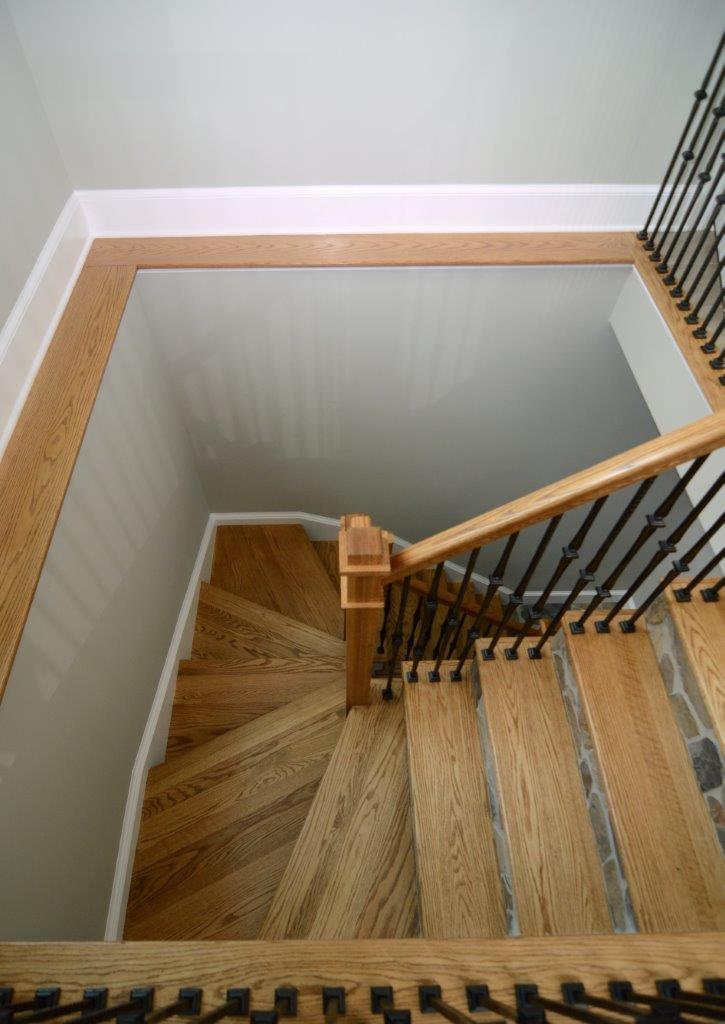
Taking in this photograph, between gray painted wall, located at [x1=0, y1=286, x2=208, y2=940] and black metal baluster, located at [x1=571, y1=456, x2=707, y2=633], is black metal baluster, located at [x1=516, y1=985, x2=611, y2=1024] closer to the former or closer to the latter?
black metal baluster, located at [x1=571, y1=456, x2=707, y2=633]

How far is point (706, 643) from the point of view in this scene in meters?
1.72

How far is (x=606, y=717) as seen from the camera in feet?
5.80

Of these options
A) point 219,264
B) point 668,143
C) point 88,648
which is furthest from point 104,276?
point 668,143

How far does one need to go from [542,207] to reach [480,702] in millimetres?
1936

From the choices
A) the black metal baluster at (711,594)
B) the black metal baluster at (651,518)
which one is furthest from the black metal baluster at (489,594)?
the black metal baluster at (711,594)

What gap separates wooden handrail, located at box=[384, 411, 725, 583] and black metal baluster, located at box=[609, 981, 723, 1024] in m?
0.85

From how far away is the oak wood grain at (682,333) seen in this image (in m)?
2.03

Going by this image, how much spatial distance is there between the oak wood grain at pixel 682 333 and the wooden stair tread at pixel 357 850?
4.97ft

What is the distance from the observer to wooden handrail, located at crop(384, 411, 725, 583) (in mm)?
1311

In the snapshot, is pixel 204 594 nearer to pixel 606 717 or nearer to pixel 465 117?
pixel 606 717

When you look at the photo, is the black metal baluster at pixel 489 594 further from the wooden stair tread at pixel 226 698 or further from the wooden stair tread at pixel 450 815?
the wooden stair tread at pixel 226 698

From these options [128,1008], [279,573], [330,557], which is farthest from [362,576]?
[330,557]

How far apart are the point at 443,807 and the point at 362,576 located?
0.84 m

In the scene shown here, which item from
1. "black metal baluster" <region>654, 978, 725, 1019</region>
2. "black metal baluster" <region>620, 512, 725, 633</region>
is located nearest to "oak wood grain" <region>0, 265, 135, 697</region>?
"black metal baluster" <region>654, 978, 725, 1019</region>
